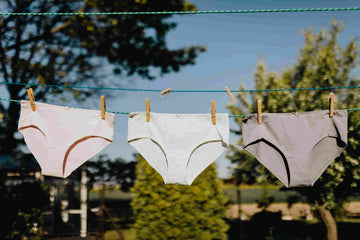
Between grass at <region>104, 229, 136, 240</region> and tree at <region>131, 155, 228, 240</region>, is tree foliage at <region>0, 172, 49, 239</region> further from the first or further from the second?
tree at <region>131, 155, 228, 240</region>

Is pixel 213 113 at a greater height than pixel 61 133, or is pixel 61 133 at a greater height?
pixel 213 113

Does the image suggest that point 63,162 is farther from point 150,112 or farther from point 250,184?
point 250,184

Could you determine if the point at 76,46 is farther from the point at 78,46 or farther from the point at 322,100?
the point at 322,100

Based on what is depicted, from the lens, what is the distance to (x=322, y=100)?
6703mm

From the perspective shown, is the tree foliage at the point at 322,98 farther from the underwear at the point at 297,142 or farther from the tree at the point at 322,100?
the underwear at the point at 297,142

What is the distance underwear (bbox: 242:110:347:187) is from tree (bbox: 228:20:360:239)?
3642mm

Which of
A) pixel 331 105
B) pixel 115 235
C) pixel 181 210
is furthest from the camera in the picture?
pixel 115 235

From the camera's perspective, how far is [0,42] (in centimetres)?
834

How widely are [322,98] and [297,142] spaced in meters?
3.88

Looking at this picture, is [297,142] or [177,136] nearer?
[297,142]

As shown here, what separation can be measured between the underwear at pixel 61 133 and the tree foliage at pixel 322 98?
15.3 feet

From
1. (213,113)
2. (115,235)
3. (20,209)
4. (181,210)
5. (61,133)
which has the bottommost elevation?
(115,235)

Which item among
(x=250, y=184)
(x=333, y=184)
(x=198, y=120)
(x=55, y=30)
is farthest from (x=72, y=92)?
(x=333, y=184)

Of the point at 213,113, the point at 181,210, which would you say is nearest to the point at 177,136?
the point at 213,113
